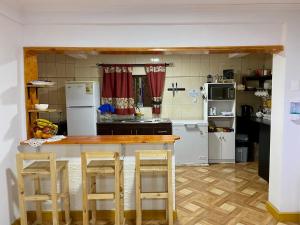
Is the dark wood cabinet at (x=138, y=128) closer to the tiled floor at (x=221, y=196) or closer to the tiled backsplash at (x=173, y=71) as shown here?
the tiled backsplash at (x=173, y=71)

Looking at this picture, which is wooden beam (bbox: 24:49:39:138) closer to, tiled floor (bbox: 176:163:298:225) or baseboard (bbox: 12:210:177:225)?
baseboard (bbox: 12:210:177:225)

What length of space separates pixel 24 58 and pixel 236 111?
4441 millimetres

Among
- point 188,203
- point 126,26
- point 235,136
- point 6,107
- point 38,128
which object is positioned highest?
point 126,26

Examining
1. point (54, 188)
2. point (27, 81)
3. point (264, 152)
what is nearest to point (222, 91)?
point (264, 152)

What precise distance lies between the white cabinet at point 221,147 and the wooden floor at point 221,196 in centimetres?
20

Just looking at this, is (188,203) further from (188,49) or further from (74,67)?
(74,67)

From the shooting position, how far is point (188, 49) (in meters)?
2.82

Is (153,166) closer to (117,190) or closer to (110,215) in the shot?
(117,190)

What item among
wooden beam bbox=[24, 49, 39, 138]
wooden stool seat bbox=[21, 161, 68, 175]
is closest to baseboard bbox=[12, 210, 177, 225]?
wooden stool seat bbox=[21, 161, 68, 175]

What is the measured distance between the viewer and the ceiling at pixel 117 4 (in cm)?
258

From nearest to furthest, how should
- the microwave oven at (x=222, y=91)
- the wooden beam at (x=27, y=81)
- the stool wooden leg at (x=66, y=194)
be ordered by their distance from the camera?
the stool wooden leg at (x=66, y=194) → the wooden beam at (x=27, y=81) → the microwave oven at (x=222, y=91)

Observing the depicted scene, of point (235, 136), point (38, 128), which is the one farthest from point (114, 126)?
point (235, 136)

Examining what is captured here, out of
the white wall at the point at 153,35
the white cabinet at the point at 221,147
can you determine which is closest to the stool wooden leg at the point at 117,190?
the white wall at the point at 153,35

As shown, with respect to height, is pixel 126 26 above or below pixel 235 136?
above
